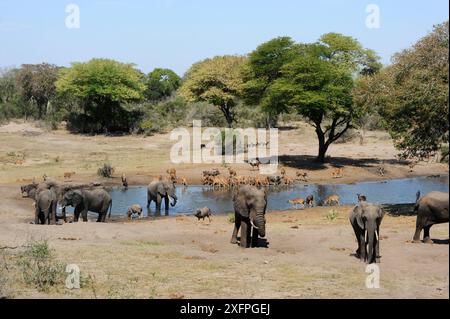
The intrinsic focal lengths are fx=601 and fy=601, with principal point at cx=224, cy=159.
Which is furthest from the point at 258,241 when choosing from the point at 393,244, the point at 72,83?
the point at 72,83

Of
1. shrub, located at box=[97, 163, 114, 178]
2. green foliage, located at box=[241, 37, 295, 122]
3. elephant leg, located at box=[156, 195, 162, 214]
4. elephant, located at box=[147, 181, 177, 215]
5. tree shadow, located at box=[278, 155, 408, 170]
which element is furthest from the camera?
green foliage, located at box=[241, 37, 295, 122]

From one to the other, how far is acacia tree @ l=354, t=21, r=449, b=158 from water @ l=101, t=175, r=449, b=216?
207 inches

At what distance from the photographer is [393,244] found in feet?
53.7

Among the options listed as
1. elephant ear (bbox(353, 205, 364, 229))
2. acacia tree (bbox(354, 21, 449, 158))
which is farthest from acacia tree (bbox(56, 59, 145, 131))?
elephant ear (bbox(353, 205, 364, 229))

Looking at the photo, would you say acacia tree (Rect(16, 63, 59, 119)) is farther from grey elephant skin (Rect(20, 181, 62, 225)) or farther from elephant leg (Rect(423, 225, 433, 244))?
elephant leg (Rect(423, 225, 433, 244))

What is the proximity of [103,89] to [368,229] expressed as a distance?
157 ft

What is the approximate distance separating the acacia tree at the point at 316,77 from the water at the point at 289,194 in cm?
597

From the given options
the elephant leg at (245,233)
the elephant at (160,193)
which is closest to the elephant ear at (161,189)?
the elephant at (160,193)

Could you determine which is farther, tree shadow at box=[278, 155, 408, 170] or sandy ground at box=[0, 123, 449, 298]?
tree shadow at box=[278, 155, 408, 170]

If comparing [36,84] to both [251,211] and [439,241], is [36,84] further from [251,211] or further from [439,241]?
[439,241]

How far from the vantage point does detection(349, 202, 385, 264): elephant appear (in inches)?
538

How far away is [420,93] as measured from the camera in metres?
21.3

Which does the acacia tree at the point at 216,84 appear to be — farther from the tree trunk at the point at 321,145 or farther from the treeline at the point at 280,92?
the tree trunk at the point at 321,145

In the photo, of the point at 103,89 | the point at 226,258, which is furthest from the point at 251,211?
the point at 103,89
